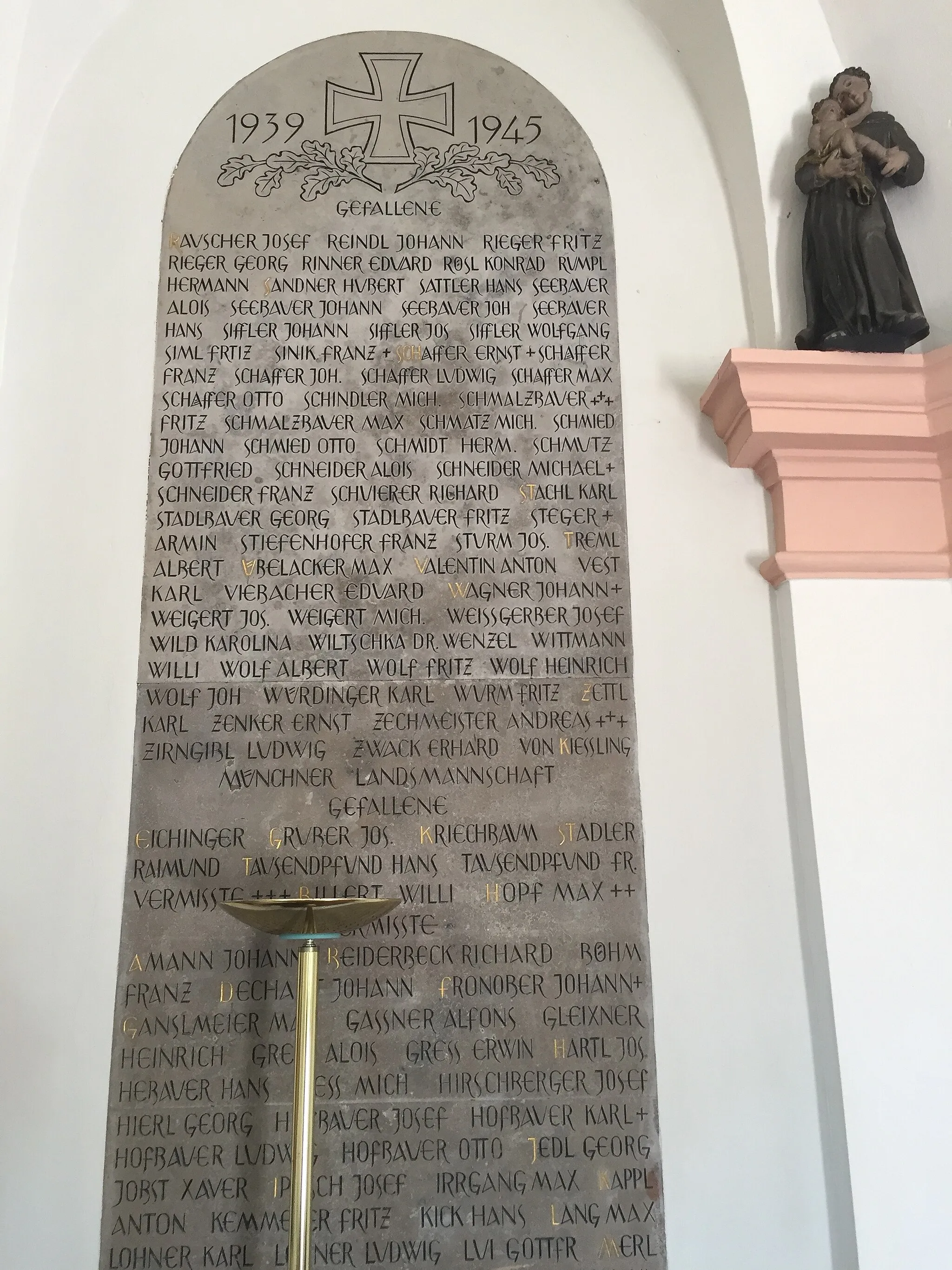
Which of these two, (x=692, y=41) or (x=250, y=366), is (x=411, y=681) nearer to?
(x=250, y=366)

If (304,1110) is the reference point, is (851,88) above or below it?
above

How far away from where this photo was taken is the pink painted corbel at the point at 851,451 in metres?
2.77

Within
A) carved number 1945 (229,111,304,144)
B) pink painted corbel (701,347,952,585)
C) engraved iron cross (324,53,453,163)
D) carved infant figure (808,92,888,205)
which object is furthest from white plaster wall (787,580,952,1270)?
carved number 1945 (229,111,304,144)

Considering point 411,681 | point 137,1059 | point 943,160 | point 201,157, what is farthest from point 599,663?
point 201,157

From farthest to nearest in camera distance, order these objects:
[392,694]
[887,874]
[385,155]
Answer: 1. [385,155]
2. [392,694]
3. [887,874]

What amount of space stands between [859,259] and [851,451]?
53cm

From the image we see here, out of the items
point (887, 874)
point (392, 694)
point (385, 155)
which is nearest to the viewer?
point (887, 874)

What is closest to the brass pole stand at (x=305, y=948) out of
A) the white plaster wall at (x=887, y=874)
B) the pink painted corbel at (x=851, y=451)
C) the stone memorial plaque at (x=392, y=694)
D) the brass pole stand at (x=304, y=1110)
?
the brass pole stand at (x=304, y=1110)

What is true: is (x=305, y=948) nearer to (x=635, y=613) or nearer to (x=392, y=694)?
(x=392, y=694)

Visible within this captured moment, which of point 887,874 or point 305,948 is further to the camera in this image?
point 887,874

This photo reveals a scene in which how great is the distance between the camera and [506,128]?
323 cm

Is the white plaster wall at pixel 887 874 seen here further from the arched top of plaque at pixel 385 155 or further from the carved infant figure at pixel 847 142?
the arched top of plaque at pixel 385 155

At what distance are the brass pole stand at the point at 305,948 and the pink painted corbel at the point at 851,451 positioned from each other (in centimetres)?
148

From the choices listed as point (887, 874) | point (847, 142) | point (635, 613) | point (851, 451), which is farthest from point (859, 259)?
point (887, 874)
